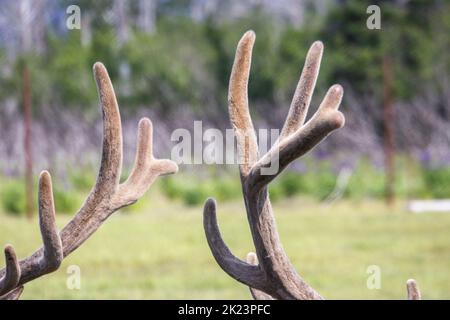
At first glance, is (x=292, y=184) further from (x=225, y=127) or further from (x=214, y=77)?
(x=214, y=77)

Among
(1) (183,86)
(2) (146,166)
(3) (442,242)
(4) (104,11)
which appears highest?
(4) (104,11)

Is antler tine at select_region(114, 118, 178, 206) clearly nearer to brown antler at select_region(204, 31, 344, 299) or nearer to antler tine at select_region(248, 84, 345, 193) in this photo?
brown antler at select_region(204, 31, 344, 299)

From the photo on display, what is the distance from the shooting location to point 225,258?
9.52ft

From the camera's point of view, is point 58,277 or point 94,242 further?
point 94,242

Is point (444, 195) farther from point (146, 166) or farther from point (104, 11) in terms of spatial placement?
point (104, 11)

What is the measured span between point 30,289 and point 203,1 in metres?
32.2

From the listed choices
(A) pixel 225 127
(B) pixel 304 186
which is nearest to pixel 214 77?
(A) pixel 225 127

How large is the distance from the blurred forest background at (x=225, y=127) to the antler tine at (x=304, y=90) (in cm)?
429

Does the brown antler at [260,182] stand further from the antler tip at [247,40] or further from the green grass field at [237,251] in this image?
the green grass field at [237,251]

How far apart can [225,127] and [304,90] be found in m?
18.9

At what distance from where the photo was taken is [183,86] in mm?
22625

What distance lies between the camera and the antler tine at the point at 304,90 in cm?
271

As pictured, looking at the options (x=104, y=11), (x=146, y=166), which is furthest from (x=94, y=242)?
(x=104, y=11)
